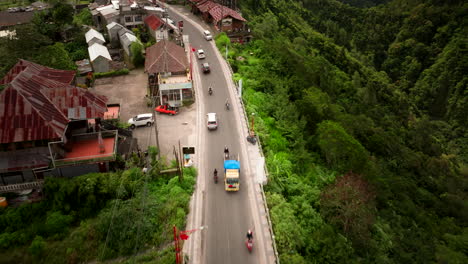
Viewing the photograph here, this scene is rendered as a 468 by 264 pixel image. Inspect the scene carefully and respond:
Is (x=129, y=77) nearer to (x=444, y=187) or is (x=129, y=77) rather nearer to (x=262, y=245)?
(x=262, y=245)

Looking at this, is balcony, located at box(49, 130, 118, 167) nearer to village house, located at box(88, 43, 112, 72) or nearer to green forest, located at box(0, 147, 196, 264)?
green forest, located at box(0, 147, 196, 264)

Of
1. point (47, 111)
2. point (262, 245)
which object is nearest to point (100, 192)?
point (47, 111)

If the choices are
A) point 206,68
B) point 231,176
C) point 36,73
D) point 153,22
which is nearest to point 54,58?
point 36,73

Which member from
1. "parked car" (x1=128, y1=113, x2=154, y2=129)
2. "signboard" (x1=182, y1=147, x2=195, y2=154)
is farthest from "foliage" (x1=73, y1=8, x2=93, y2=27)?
"signboard" (x1=182, y1=147, x2=195, y2=154)

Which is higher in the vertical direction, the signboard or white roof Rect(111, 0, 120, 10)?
white roof Rect(111, 0, 120, 10)

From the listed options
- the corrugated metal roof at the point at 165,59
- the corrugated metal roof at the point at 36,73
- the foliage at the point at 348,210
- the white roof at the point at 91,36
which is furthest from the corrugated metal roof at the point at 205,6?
the foliage at the point at 348,210

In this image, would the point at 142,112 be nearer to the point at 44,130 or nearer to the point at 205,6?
the point at 44,130
